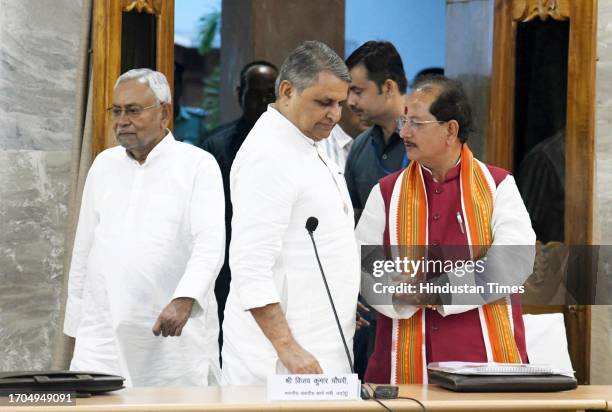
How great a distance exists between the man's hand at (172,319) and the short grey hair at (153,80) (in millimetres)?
834

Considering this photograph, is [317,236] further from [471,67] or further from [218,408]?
[471,67]

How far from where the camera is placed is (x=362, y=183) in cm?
542

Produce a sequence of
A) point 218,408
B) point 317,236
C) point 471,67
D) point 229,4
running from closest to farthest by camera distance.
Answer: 1. point 218,408
2. point 317,236
3. point 471,67
4. point 229,4

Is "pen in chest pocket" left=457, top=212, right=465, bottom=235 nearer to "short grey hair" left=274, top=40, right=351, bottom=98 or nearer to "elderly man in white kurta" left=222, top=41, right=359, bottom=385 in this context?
"elderly man in white kurta" left=222, top=41, right=359, bottom=385

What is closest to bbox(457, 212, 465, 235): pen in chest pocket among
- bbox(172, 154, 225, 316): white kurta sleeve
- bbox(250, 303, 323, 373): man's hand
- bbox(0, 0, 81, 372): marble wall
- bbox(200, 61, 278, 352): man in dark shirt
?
bbox(250, 303, 323, 373): man's hand

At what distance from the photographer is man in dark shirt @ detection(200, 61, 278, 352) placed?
5934 millimetres

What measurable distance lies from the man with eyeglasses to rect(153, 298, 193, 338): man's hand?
0.67 metres

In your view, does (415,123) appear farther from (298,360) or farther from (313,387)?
(313,387)

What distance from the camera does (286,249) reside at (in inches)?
161

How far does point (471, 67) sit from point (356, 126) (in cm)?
63

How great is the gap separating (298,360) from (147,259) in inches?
43.8

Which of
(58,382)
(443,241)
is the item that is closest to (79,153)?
(443,241)

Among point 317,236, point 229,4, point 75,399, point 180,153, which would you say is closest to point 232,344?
point 317,236

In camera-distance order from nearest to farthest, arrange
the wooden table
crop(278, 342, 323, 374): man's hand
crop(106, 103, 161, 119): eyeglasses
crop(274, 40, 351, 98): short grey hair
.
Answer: the wooden table, crop(278, 342, 323, 374): man's hand, crop(274, 40, 351, 98): short grey hair, crop(106, 103, 161, 119): eyeglasses
